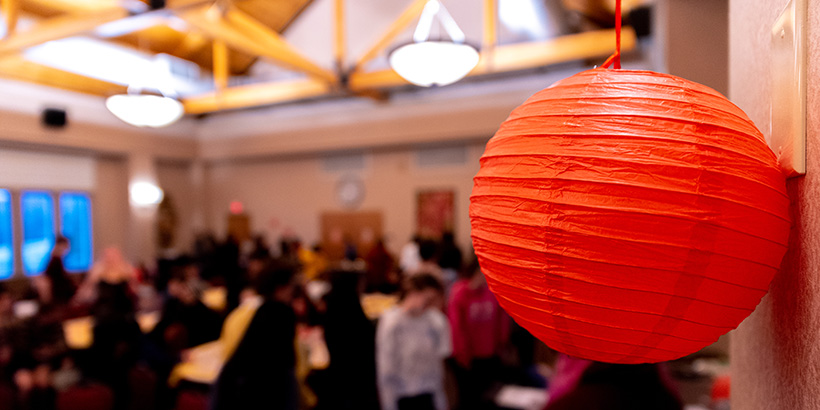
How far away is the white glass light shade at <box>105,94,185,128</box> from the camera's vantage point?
423 centimetres

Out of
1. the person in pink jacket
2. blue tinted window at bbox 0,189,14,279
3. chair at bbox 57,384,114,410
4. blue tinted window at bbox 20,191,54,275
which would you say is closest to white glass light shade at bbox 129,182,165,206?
blue tinted window at bbox 20,191,54,275

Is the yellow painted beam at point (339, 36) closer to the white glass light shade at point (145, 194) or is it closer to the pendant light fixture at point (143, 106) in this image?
the pendant light fixture at point (143, 106)

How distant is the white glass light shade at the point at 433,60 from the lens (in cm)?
305

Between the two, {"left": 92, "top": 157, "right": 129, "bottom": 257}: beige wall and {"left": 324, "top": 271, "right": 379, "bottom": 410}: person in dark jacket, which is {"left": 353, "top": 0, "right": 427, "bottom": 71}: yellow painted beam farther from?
{"left": 92, "top": 157, "right": 129, "bottom": 257}: beige wall

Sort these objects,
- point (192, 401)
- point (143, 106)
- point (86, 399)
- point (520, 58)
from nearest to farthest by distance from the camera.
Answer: point (192, 401) < point (86, 399) < point (143, 106) < point (520, 58)

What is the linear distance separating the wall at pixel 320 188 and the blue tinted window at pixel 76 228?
111 inches

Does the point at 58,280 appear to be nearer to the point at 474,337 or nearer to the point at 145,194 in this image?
the point at 145,194

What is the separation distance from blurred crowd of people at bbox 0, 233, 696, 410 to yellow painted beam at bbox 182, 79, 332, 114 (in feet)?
12.4

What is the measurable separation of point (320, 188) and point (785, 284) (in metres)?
9.91

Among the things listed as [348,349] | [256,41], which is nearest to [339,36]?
[256,41]

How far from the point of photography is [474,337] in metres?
4.03

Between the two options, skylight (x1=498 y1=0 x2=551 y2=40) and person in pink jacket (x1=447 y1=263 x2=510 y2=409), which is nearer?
person in pink jacket (x1=447 y1=263 x2=510 y2=409)

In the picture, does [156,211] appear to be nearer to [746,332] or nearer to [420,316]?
[420,316]

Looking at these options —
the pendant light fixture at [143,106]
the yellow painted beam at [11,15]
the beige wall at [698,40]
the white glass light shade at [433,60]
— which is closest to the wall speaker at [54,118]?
the yellow painted beam at [11,15]
